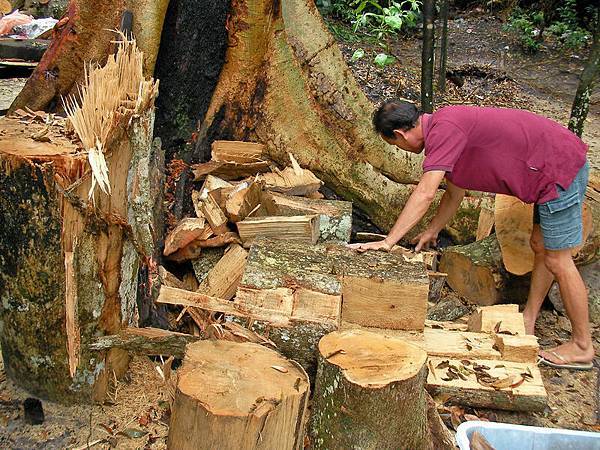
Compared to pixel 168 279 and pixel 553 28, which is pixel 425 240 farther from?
pixel 553 28

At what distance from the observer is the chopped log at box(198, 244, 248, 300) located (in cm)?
358

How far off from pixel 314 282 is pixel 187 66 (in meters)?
1.82

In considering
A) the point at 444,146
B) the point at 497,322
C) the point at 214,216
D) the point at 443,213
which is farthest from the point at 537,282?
the point at 214,216

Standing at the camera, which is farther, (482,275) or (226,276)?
(482,275)

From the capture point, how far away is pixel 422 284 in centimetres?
322

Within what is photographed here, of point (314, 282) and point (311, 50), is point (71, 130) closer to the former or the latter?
point (314, 282)

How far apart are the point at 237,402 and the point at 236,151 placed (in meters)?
2.25

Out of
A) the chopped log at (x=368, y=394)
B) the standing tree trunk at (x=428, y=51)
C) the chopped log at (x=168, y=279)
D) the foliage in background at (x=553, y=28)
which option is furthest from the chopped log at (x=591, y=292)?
the foliage in background at (x=553, y=28)

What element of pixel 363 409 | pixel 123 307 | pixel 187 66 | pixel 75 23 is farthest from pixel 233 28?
pixel 363 409

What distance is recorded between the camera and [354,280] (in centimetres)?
323

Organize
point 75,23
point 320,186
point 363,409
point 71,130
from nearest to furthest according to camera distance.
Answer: point 363,409 < point 71,130 < point 75,23 < point 320,186

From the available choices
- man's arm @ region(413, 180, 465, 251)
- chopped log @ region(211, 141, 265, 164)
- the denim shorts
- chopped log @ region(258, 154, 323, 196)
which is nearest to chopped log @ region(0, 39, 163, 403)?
chopped log @ region(211, 141, 265, 164)

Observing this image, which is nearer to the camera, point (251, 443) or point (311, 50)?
point (251, 443)

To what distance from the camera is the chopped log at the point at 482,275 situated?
13.5 feet
